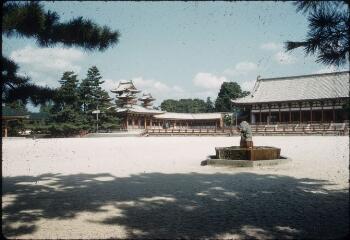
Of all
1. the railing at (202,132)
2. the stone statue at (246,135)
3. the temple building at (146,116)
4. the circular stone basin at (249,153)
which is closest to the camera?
the circular stone basin at (249,153)

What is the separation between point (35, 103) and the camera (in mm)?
6402

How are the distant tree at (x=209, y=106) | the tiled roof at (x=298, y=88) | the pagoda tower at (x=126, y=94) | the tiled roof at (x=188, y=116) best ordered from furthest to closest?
the distant tree at (x=209, y=106) < the tiled roof at (x=188, y=116) < the pagoda tower at (x=126, y=94) < the tiled roof at (x=298, y=88)

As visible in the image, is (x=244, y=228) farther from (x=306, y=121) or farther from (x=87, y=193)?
(x=306, y=121)

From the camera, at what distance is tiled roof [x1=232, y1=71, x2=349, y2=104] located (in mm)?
37069

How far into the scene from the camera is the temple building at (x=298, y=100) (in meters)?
36.6

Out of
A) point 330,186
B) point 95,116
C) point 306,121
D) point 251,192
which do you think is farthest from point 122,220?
point 95,116

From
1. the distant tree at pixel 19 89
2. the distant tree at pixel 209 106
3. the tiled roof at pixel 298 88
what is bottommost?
the distant tree at pixel 19 89

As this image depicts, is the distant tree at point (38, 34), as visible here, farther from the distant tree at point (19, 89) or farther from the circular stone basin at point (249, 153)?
the circular stone basin at point (249, 153)

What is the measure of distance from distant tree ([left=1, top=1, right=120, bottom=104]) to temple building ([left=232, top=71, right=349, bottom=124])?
111ft

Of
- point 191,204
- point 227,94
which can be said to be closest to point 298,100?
point 191,204

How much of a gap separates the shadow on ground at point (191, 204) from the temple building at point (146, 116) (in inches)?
1585

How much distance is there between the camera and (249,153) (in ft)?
36.9

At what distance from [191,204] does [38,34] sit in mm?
4054

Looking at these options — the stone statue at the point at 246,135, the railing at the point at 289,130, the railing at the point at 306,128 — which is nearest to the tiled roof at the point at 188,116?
the railing at the point at 289,130
